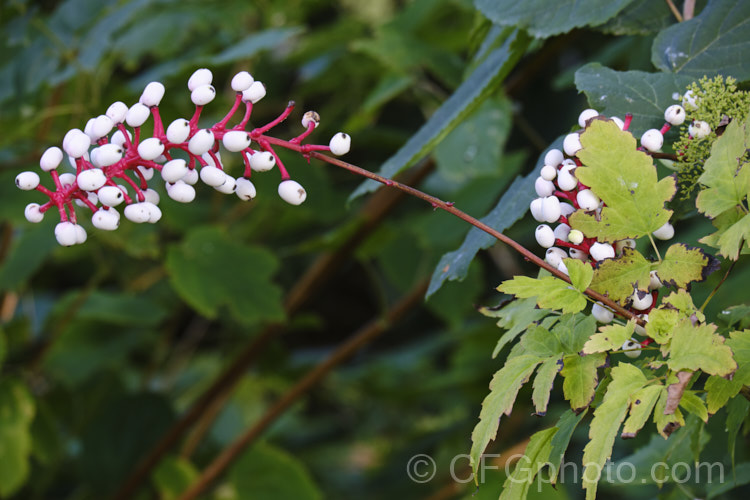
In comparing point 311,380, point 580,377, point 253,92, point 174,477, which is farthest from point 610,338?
point 174,477

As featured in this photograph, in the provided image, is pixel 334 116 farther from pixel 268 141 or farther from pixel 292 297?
pixel 268 141

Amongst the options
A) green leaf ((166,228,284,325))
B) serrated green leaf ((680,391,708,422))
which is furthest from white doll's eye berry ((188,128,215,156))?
green leaf ((166,228,284,325))

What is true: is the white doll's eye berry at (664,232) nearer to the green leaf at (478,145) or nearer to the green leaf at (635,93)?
the green leaf at (635,93)

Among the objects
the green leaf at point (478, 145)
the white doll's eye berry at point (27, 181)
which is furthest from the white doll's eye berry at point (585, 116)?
the green leaf at point (478, 145)

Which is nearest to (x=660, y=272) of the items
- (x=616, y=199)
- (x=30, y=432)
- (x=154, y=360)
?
(x=616, y=199)

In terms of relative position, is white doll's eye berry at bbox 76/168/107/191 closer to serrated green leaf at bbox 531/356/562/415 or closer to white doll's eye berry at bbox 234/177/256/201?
white doll's eye berry at bbox 234/177/256/201

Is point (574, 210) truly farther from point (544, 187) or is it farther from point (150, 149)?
point (150, 149)
